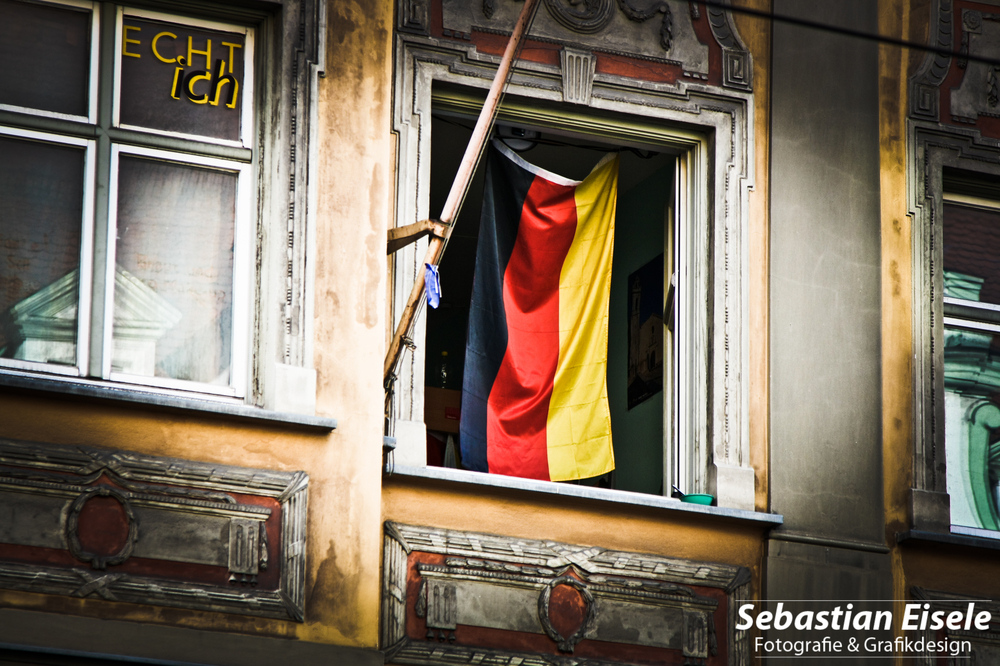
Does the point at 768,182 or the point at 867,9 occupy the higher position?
the point at 867,9

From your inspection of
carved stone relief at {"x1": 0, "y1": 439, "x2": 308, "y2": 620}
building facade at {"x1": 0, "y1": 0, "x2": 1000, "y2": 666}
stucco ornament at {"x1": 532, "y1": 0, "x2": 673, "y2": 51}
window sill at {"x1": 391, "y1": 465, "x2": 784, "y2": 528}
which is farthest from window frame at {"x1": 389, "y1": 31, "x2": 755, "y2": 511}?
carved stone relief at {"x1": 0, "y1": 439, "x2": 308, "y2": 620}

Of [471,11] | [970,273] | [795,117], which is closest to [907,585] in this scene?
[970,273]

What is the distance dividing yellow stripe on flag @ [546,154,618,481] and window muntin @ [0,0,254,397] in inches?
98.5

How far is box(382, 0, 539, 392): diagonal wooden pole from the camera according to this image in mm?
9305

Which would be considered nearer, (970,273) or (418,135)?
(418,135)

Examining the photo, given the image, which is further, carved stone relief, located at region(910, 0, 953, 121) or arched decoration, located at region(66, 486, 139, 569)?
carved stone relief, located at region(910, 0, 953, 121)

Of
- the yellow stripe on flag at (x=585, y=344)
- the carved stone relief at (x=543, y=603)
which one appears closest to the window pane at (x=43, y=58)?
the carved stone relief at (x=543, y=603)

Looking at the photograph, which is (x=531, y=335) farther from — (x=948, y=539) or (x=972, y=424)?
(x=972, y=424)

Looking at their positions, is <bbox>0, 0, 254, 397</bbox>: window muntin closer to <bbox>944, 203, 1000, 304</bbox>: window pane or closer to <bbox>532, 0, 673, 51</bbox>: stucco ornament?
<bbox>532, 0, 673, 51</bbox>: stucco ornament

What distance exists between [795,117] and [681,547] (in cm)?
326

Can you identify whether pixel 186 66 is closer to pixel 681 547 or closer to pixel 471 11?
pixel 471 11

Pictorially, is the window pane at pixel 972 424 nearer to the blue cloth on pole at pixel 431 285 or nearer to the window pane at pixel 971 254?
the window pane at pixel 971 254

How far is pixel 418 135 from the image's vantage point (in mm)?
10570

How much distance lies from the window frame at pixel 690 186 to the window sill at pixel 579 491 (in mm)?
196
